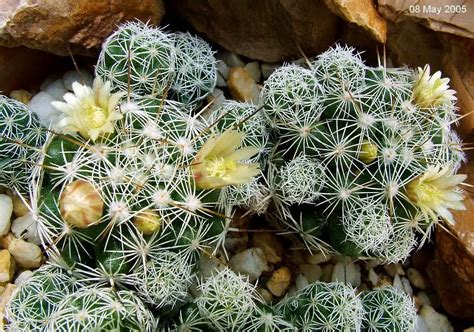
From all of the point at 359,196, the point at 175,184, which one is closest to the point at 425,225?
the point at 359,196

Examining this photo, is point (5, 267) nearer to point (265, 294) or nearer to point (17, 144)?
point (17, 144)

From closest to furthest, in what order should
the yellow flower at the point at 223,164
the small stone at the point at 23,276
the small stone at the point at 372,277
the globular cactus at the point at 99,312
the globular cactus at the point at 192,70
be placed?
the globular cactus at the point at 99,312
the yellow flower at the point at 223,164
the small stone at the point at 23,276
the globular cactus at the point at 192,70
the small stone at the point at 372,277

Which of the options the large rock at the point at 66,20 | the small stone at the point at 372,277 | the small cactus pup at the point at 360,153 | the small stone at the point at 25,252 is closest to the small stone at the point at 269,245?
the small cactus pup at the point at 360,153

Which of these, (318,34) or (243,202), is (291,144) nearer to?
(243,202)

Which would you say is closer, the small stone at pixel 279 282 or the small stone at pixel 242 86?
the small stone at pixel 279 282

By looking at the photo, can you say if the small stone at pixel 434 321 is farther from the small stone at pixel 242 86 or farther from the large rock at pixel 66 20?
the large rock at pixel 66 20

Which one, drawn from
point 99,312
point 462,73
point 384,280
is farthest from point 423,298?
point 99,312
